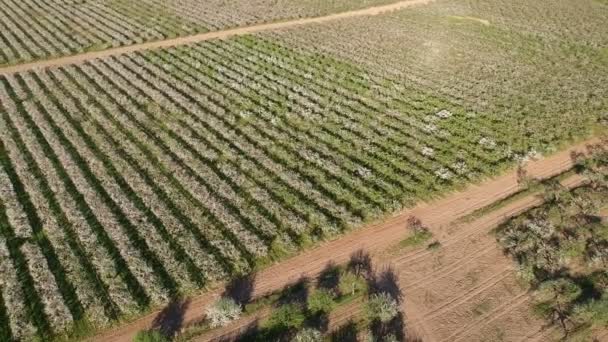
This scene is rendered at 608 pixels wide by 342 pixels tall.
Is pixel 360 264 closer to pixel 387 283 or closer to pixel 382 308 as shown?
pixel 387 283

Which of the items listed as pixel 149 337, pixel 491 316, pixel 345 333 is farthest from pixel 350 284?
pixel 149 337

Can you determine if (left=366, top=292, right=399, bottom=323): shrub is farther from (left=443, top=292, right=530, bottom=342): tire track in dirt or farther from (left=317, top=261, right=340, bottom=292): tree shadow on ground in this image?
(left=443, top=292, right=530, bottom=342): tire track in dirt

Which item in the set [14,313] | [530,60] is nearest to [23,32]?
[14,313]

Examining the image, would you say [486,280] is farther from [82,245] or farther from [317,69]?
[317,69]

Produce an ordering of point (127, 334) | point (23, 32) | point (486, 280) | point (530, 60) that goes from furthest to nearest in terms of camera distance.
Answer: point (23, 32), point (530, 60), point (486, 280), point (127, 334)

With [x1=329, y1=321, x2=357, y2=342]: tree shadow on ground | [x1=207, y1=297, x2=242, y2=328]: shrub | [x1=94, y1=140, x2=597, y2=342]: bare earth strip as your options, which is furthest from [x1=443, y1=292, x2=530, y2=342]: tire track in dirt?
[x1=207, y1=297, x2=242, y2=328]: shrub

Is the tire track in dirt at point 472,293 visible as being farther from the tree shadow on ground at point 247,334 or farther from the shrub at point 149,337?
the shrub at point 149,337

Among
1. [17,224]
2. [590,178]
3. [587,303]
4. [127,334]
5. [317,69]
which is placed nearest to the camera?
[127,334]
